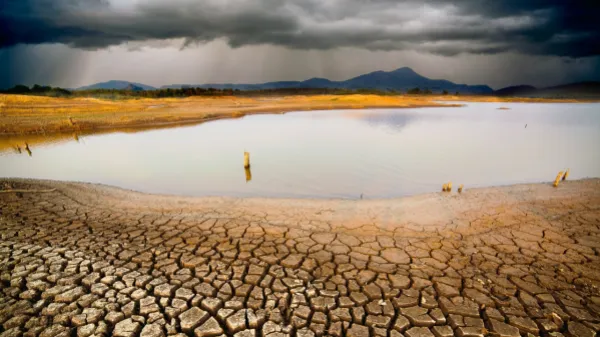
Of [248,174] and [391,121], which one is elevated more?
[391,121]

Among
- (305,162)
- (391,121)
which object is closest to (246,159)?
(305,162)

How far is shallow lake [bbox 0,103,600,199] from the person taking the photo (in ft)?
34.2

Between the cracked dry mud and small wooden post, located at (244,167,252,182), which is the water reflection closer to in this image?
small wooden post, located at (244,167,252,182)

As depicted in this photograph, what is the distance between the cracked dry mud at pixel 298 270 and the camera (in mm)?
3406

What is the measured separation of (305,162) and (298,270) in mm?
9249

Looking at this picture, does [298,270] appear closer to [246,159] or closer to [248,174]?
[248,174]

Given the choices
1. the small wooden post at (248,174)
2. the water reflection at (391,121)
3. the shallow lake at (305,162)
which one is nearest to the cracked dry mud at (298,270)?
the shallow lake at (305,162)

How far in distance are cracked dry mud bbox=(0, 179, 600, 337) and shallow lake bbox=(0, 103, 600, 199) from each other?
2.97m

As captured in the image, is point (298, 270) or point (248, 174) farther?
point (248, 174)

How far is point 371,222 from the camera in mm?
6465

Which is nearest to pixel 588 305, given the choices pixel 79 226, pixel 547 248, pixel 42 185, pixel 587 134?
pixel 547 248

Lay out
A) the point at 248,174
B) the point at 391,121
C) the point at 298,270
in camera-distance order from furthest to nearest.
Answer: the point at 391,121 → the point at 248,174 → the point at 298,270

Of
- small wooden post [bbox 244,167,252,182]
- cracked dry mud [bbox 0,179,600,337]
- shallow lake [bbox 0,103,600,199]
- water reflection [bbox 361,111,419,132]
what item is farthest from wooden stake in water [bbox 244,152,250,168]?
water reflection [bbox 361,111,419,132]

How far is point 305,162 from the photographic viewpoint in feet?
44.4
